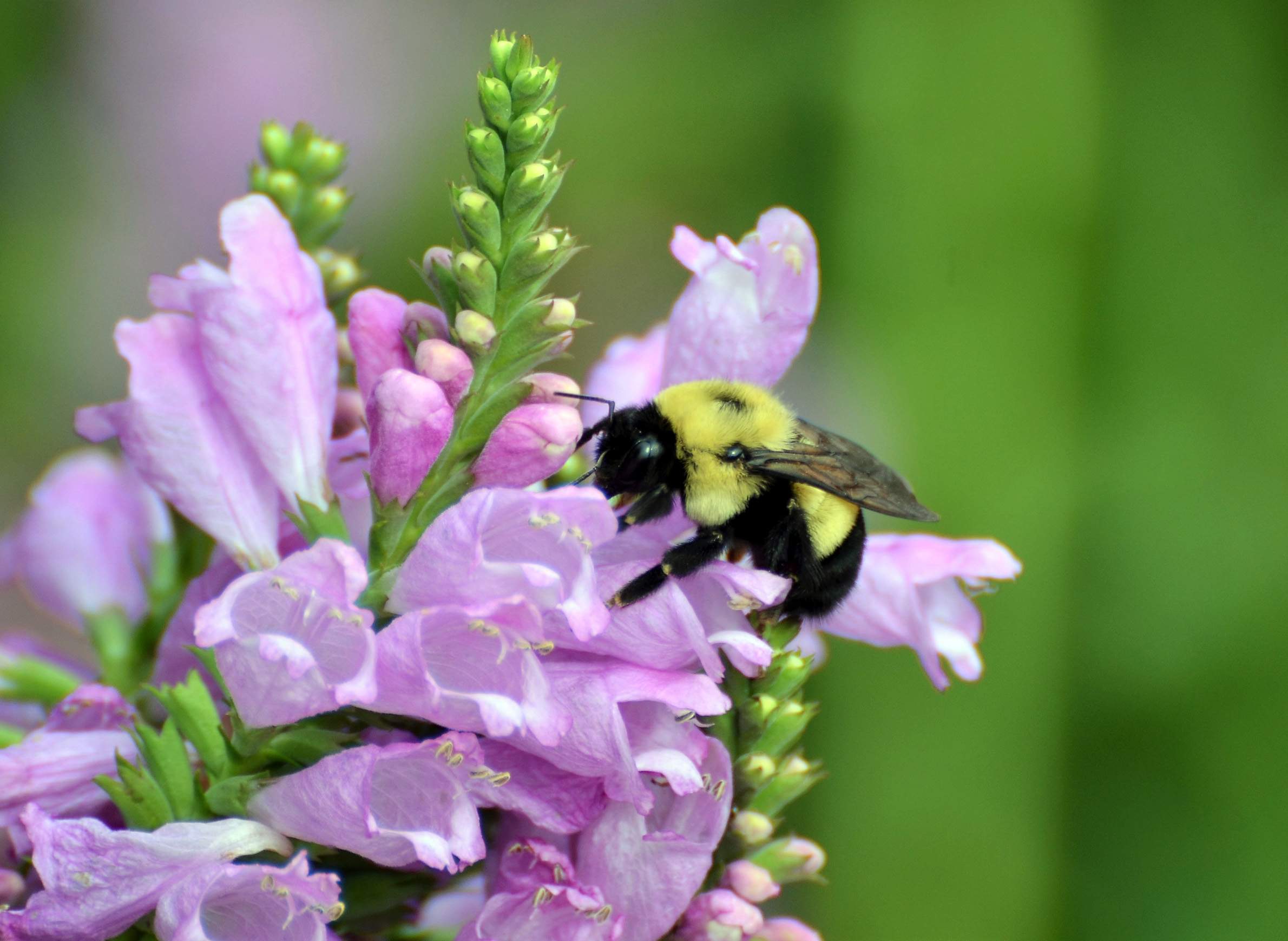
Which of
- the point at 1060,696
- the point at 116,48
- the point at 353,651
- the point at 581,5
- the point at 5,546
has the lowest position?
the point at 1060,696

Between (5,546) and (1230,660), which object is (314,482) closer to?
(5,546)

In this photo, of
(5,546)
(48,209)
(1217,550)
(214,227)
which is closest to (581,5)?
(214,227)

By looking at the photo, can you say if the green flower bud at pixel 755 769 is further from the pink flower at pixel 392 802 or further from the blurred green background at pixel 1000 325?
the blurred green background at pixel 1000 325

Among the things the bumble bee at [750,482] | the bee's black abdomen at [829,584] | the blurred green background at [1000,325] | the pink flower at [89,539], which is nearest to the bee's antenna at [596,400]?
the bumble bee at [750,482]

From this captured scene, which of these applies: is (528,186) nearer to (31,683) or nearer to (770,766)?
(770,766)

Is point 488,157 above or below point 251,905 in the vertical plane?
above

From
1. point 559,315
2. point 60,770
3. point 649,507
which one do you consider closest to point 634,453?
point 649,507
